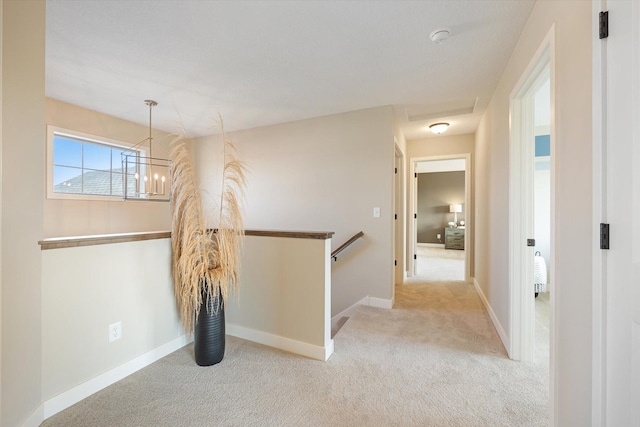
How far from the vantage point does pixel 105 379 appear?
1727 millimetres

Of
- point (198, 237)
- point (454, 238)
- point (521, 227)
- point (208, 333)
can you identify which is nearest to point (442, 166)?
point (454, 238)

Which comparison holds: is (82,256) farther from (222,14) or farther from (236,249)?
(222,14)

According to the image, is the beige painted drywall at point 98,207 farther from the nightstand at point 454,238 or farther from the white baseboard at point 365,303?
the nightstand at point 454,238

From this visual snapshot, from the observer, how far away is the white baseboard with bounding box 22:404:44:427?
1345mm

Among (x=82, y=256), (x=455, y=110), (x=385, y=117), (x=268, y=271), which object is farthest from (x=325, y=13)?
(x=455, y=110)

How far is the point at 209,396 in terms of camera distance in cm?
164

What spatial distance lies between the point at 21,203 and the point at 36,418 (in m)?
1.18

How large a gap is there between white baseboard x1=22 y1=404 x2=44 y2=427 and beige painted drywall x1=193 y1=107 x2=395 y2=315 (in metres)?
2.73

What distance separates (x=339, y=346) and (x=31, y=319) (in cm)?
203

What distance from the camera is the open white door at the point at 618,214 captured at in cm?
80

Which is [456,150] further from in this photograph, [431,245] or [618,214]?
[431,245]

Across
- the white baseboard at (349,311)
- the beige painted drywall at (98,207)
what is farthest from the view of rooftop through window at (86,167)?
the white baseboard at (349,311)

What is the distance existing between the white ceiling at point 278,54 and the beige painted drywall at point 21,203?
20.4 inches

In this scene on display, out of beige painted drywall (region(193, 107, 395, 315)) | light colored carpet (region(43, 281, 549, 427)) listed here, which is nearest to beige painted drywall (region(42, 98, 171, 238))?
beige painted drywall (region(193, 107, 395, 315))
